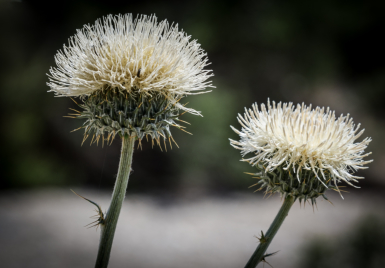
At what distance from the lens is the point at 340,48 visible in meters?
4.67

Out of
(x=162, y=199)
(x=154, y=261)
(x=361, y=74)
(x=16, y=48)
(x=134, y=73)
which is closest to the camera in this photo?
(x=134, y=73)

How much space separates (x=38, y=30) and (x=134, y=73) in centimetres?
359

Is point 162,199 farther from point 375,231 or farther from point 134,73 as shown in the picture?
point 134,73

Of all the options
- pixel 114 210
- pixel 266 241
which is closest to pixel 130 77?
pixel 114 210

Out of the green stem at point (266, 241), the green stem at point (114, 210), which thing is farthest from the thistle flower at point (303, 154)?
the green stem at point (114, 210)

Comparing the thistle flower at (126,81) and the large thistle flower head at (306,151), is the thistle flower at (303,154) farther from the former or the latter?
the thistle flower at (126,81)

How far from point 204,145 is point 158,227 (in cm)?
130

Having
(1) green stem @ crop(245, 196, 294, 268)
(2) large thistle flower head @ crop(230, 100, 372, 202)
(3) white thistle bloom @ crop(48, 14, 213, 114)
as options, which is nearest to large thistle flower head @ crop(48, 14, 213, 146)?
(3) white thistle bloom @ crop(48, 14, 213, 114)

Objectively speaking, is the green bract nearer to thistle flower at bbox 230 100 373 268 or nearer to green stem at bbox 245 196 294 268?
thistle flower at bbox 230 100 373 268

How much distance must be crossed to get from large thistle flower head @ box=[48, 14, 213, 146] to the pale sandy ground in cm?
192

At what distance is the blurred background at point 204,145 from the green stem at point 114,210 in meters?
1.70

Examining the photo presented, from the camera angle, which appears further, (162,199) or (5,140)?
(162,199)

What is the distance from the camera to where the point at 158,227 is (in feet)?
11.8

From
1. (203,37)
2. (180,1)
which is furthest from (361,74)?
(180,1)
